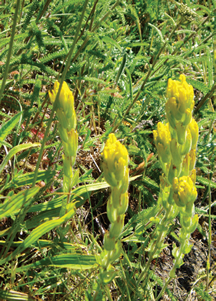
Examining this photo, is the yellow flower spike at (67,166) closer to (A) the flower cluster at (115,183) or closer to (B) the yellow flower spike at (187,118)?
(A) the flower cluster at (115,183)

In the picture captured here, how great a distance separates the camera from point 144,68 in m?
3.07

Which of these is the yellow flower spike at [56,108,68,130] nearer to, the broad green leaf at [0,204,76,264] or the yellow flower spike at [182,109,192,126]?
the broad green leaf at [0,204,76,264]

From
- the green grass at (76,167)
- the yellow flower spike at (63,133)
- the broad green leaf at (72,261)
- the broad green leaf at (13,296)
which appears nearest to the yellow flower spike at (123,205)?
the green grass at (76,167)

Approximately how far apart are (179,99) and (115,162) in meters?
0.42

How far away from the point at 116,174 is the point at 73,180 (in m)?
0.40

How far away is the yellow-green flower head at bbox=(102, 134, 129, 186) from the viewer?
3.46 feet

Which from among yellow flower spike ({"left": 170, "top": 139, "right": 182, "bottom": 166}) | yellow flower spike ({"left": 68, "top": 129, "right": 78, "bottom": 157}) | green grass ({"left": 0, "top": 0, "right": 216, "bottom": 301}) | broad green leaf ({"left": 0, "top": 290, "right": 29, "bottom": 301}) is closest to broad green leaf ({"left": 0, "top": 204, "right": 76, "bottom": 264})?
green grass ({"left": 0, "top": 0, "right": 216, "bottom": 301})

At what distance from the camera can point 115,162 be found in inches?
41.6

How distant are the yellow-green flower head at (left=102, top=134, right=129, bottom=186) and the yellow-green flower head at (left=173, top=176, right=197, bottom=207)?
279 mm

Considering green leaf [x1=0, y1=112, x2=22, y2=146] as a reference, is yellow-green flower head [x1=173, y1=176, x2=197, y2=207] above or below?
above

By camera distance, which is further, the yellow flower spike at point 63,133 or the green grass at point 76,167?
the green grass at point 76,167

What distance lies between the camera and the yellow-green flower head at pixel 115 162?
1.05 meters

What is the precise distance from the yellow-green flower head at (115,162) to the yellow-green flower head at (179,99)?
0.34m

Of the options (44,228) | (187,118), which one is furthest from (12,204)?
(187,118)
